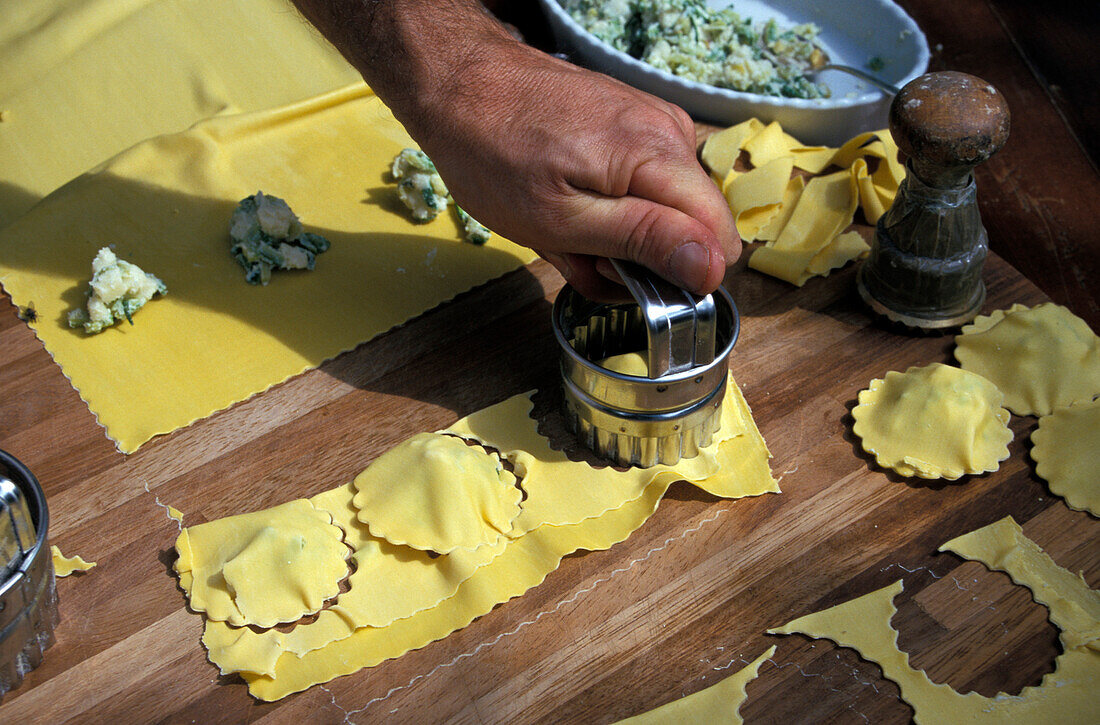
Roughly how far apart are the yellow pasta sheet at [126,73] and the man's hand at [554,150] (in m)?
0.75

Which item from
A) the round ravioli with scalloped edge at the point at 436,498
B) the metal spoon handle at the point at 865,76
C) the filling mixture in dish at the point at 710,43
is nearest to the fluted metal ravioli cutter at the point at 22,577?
the round ravioli with scalloped edge at the point at 436,498

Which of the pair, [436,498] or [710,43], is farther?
[710,43]

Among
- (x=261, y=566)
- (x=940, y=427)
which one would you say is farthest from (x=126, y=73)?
(x=940, y=427)

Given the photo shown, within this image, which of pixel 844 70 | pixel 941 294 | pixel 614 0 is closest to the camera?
pixel 941 294

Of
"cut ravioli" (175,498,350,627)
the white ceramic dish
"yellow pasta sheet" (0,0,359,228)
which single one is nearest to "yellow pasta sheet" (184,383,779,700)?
"cut ravioli" (175,498,350,627)

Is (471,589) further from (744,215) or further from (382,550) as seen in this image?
(744,215)

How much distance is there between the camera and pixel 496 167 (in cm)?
118

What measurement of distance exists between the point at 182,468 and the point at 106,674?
0.30m

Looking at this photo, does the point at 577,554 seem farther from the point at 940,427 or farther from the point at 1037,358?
the point at 1037,358

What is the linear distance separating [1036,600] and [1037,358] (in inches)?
14.9

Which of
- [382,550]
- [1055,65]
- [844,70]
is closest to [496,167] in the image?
[382,550]

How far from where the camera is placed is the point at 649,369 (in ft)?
3.66

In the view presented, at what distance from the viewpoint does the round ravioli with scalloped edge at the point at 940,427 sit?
1245 mm

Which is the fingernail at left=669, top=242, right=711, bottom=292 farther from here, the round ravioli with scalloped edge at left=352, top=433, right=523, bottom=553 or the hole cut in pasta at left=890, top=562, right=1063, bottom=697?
the hole cut in pasta at left=890, top=562, right=1063, bottom=697
